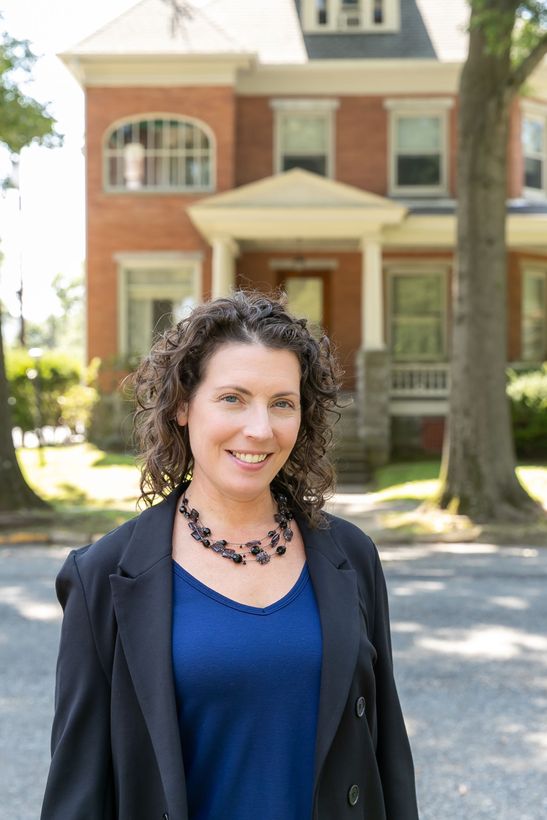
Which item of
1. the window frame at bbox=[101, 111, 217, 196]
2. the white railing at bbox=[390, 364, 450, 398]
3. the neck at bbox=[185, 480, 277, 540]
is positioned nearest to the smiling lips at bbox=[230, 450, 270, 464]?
the neck at bbox=[185, 480, 277, 540]

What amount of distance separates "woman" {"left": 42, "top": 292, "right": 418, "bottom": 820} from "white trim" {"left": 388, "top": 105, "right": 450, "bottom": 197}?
20.3 metres

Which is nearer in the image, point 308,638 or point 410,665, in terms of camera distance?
point 308,638

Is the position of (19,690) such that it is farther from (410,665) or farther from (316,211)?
(316,211)

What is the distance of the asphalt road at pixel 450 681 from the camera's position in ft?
14.5

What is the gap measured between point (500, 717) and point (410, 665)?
0.97m

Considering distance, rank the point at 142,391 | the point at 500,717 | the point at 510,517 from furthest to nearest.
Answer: the point at 510,517, the point at 500,717, the point at 142,391

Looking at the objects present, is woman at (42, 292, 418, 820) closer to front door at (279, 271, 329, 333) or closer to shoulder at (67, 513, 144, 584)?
shoulder at (67, 513, 144, 584)

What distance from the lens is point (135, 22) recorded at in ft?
71.1

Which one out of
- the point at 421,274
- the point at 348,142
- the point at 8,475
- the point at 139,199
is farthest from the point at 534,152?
the point at 8,475

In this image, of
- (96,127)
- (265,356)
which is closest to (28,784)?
(265,356)

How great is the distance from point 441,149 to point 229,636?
21.1m

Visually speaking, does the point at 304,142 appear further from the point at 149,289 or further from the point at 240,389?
the point at 240,389

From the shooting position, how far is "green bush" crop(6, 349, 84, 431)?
21953 mm

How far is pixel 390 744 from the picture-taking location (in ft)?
7.58
